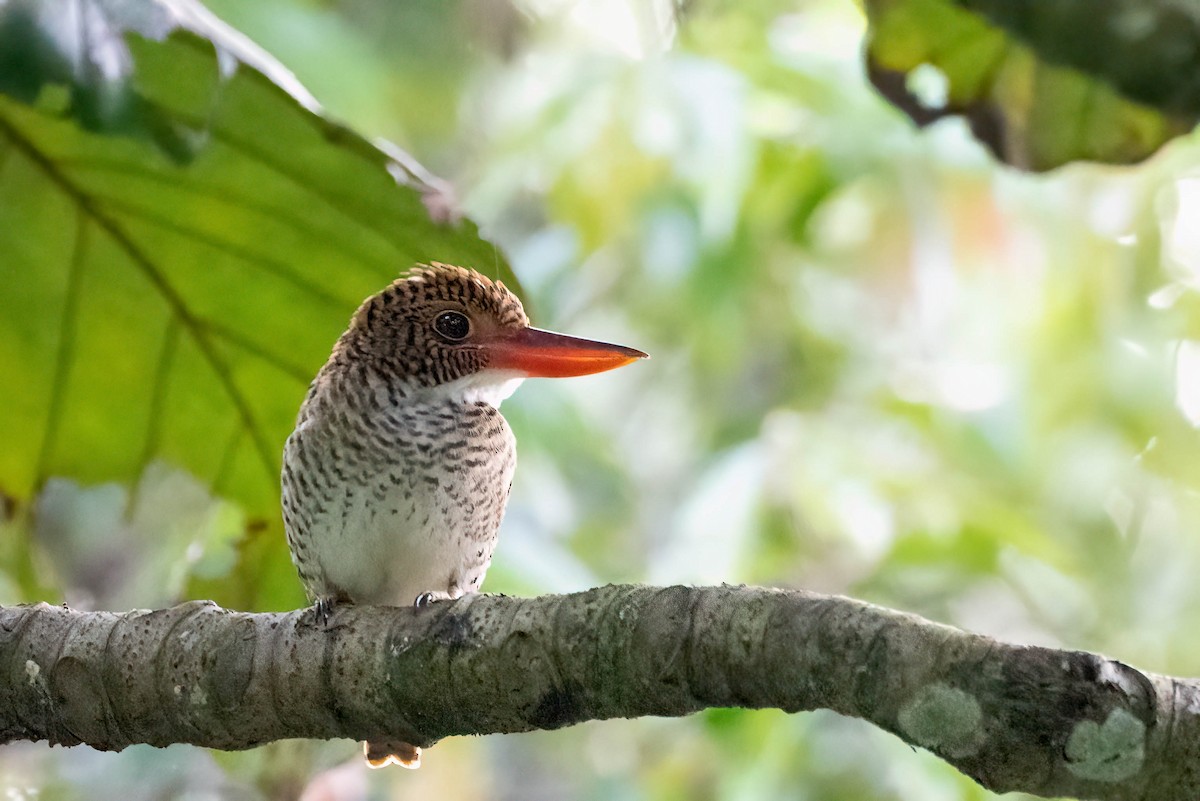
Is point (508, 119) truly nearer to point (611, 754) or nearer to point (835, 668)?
point (611, 754)

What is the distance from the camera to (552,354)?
1.57 meters

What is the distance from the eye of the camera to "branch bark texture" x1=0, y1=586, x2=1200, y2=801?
77cm

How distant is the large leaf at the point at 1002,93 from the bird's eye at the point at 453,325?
688mm

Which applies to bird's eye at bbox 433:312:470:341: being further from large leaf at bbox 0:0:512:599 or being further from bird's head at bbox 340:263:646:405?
large leaf at bbox 0:0:512:599

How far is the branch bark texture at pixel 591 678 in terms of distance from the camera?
2.52 feet

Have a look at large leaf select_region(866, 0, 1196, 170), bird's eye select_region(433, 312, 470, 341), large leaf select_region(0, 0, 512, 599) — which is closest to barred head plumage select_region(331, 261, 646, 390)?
bird's eye select_region(433, 312, 470, 341)

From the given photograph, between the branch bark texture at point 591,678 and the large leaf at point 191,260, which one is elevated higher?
the large leaf at point 191,260

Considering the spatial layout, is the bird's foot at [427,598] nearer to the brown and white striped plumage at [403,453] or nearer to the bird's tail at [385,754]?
the brown and white striped plumage at [403,453]

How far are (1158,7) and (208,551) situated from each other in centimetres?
124

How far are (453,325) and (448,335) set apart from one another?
18 mm

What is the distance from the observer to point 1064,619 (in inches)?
151

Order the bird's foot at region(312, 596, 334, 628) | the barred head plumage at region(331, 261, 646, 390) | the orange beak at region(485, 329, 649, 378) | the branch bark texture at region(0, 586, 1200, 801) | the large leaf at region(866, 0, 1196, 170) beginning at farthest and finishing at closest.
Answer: the barred head plumage at region(331, 261, 646, 390)
the orange beak at region(485, 329, 649, 378)
the bird's foot at region(312, 596, 334, 628)
the large leaf at region(866, 0, 1196, 170)
the branch bark texture at region(0, 586, 1200, 801)

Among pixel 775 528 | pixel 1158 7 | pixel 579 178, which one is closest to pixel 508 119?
pixel 579 178

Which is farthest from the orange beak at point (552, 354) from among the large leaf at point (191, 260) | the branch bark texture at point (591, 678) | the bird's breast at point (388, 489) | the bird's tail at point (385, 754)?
the bird's tail at point (385, 754)
